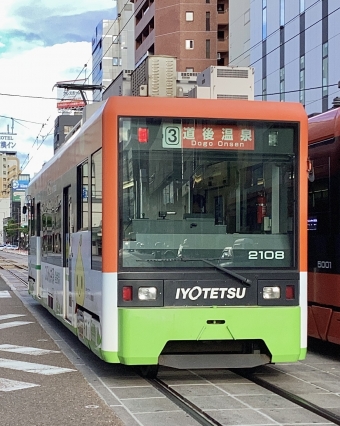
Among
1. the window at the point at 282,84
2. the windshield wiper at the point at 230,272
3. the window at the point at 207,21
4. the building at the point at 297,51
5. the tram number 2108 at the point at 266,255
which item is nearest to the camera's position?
the windshield wiper at the point at 230,272

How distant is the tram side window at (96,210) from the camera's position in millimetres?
8289

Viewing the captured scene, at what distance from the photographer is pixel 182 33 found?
215ft

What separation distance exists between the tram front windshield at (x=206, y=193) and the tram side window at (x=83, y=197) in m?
1.16

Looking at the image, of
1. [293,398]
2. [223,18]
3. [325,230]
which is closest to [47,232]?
[325,230]

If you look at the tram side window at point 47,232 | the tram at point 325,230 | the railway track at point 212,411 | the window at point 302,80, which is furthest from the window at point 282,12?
the railway track at point 212,411

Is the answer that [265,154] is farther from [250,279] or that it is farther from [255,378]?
[255,378]

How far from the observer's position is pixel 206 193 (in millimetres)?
8289

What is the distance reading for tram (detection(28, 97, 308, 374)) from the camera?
26.1 feet

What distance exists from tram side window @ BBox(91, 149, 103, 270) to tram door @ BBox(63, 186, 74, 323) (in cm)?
198

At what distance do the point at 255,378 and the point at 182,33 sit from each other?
5913cm

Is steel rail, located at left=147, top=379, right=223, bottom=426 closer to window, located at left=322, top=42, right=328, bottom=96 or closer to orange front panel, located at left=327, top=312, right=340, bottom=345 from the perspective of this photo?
orange front panel, located at left=327, top=312, right=340, bottom=345

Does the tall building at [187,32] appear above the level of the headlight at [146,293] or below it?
above

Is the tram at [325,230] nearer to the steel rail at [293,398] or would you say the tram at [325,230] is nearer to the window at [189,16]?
the steel rail at [293,398]

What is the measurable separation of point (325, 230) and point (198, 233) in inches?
102
